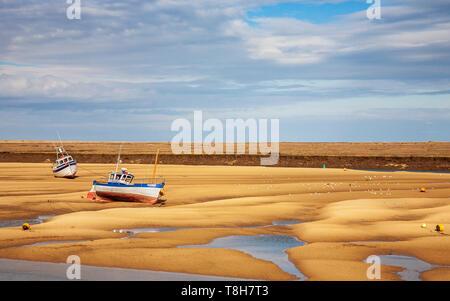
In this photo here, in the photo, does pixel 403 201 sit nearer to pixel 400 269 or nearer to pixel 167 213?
pixel 167 213

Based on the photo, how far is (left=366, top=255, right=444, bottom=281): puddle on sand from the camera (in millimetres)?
16536

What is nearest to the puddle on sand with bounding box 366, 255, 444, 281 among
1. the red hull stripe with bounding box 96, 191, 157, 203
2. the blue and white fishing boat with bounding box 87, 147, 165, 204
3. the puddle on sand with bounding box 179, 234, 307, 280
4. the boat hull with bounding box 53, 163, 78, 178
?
the puddle on sand with bounding box 179, 234, 307, 280

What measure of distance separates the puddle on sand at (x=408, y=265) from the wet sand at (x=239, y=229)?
33cm

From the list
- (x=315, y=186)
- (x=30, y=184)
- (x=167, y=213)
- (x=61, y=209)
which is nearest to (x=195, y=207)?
(x=167, y=213)

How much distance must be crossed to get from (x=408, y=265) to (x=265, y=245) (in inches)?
240

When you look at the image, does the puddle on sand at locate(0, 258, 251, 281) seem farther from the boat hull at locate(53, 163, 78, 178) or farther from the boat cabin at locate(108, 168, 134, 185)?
the boat hull at locate(53, 163, 78, 178)

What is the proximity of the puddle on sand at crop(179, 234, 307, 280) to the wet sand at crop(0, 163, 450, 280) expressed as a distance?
0.41 metres

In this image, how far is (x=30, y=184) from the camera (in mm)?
49938

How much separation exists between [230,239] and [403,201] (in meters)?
16.5

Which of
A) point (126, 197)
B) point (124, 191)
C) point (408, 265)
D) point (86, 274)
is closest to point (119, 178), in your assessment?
point (124, 191)

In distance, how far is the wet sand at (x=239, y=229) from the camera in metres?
18.2

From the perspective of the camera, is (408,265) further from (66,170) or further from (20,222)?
→ (66,170)

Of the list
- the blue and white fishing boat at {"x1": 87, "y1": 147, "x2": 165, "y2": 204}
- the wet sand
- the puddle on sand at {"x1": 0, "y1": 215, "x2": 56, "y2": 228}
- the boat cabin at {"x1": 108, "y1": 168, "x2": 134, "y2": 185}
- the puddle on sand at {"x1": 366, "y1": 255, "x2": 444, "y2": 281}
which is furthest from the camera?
the boat cabin at {"x1": 108, "y1": 168, "x2": 134, "y2": 185}
